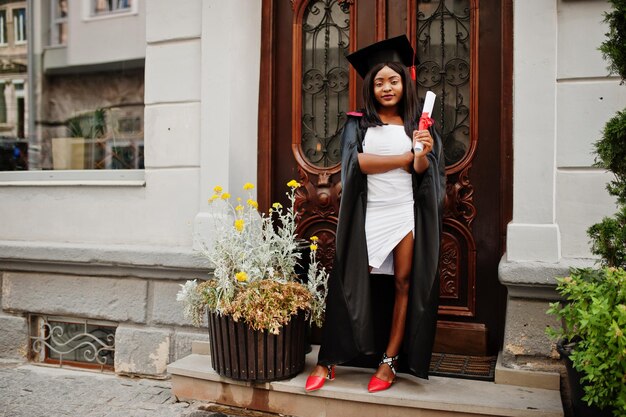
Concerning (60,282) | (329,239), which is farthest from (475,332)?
A: (60,282)

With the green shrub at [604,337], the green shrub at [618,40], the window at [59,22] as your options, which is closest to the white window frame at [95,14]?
the window at [59,22]

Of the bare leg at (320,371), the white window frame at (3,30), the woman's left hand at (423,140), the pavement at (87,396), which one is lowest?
the pavement at (87,396)

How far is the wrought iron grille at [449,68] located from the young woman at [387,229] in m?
0.72

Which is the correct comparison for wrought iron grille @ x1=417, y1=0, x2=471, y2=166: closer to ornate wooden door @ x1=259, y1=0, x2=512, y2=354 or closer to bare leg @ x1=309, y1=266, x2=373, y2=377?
ornate wooden door @ x1=259, y1=0, x2=512, y2=354

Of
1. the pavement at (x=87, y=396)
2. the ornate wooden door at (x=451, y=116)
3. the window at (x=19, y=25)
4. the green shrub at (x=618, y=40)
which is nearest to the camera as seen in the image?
the green shrub at (x=618, y=40)

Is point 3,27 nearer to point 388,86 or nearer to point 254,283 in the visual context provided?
point 254,283

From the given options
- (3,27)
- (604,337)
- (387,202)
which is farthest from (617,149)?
(3,27)

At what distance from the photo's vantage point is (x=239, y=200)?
4.79 metres

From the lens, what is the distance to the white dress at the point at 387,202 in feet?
13.3

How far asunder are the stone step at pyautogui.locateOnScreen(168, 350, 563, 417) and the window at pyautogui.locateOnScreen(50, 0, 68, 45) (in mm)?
3476

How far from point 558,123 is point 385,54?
1233 mm

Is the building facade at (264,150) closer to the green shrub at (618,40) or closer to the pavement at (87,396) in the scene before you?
the pavement at (87,396)

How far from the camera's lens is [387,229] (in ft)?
13.4

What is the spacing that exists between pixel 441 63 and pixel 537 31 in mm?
797
